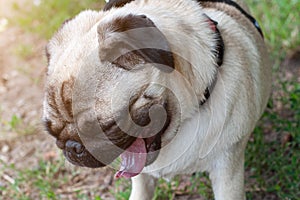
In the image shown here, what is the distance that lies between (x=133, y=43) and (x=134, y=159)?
526mm

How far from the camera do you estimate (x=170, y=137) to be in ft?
7.13

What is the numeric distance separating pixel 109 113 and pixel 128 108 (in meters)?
0.07

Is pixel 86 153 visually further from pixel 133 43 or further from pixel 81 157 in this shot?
pixel 133 43

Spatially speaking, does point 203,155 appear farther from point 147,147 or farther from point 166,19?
point 166,19

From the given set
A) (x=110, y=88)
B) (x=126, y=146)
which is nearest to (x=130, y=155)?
(x=126, y=146)

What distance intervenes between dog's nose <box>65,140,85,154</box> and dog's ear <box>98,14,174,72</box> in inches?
12.8

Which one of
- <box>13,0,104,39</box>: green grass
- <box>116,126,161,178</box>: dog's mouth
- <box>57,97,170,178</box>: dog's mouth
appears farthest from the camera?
<box>13,0,104,39</box>: green grass

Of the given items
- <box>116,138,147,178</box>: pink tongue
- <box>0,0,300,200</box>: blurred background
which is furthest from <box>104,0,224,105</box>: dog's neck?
<box>0,0,300,200</box>: blurred background

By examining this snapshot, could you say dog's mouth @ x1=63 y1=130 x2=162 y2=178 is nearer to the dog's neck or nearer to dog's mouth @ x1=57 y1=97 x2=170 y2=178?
dog's mouth @ x1=57 y1=97 x2=170 y2=178

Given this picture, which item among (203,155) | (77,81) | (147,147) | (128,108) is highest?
(77,81)

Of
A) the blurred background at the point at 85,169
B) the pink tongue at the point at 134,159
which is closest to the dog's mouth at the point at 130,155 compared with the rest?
the pink tongue at the point at 134,159

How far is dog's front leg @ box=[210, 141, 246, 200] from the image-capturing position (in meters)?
2.35

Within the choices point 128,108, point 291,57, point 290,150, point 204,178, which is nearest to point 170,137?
point 128,108

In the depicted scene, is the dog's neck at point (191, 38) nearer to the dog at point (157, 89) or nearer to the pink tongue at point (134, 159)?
the dog at point (157, 89)
